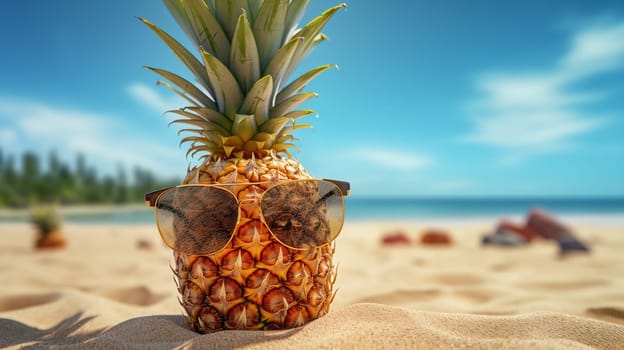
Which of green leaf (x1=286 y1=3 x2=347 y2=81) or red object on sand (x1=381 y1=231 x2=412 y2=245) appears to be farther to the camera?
red object on sand (x1=381 y1=231 x2=412 y2=245)

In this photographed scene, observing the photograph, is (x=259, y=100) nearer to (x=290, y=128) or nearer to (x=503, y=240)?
(x=290, y=128)

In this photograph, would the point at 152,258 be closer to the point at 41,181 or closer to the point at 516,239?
the point at 516,239

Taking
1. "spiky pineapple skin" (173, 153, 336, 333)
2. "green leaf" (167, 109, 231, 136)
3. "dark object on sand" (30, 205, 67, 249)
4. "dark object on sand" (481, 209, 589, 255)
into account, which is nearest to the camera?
"spiky pineapple skin" (173, 153, 336, 333)

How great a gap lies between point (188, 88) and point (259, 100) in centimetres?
47

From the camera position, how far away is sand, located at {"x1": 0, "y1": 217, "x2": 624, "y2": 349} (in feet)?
5.76

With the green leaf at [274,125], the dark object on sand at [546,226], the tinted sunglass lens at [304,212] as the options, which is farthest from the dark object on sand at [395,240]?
the green leaf at [274,125]

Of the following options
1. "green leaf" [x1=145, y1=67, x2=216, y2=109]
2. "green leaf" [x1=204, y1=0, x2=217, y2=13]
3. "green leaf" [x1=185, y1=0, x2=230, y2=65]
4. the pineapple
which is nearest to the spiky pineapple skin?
the pineapple

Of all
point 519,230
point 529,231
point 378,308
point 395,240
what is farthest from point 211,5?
point 529,231

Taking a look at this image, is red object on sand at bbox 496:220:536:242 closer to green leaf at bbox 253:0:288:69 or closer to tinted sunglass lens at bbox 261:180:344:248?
tinted sunglass lens at bbox 261:180:344:248

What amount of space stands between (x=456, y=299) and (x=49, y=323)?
11.1ft

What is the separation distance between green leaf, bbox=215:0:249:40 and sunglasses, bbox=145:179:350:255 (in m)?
0.97

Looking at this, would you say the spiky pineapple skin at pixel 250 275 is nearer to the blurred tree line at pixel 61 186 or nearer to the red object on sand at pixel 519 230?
the red object on sand at pixel 519 230

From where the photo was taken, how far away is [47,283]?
188 inches

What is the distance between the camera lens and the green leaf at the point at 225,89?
204cm
